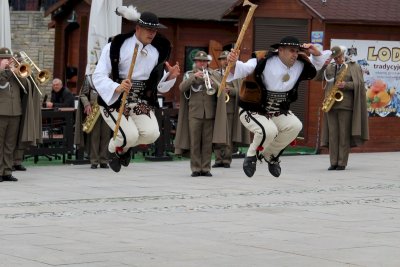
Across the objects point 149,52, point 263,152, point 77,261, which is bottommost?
point 77,261

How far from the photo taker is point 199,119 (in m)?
21.8

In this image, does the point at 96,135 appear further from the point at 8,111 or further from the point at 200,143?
the point at 8,111

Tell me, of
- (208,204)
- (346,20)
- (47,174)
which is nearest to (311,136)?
(346,20)

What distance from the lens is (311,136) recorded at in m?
27.0

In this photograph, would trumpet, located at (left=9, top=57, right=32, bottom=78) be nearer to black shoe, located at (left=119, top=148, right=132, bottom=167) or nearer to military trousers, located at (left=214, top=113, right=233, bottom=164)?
military trousers, located at (left=214, top=113, right=233, bottom=164)

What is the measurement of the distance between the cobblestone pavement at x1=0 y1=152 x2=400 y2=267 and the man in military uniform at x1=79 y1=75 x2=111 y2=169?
291 mm

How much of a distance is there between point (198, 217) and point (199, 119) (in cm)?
637

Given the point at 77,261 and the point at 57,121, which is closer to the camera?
the point at 77,261

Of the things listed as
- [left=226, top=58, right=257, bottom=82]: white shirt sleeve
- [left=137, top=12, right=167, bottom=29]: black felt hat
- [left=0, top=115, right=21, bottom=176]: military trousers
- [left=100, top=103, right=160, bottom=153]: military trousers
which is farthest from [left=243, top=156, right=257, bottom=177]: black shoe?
[left=0, top=115, right=21, bottom=176]: military trousers

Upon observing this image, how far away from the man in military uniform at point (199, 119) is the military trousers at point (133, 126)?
699 centimetres

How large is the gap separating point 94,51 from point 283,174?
13.4 ft

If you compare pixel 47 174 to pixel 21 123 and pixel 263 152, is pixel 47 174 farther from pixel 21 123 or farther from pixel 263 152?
pixel 263 152

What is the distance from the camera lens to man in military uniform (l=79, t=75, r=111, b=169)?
22.5m

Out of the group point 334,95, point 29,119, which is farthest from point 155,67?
point 334,95
